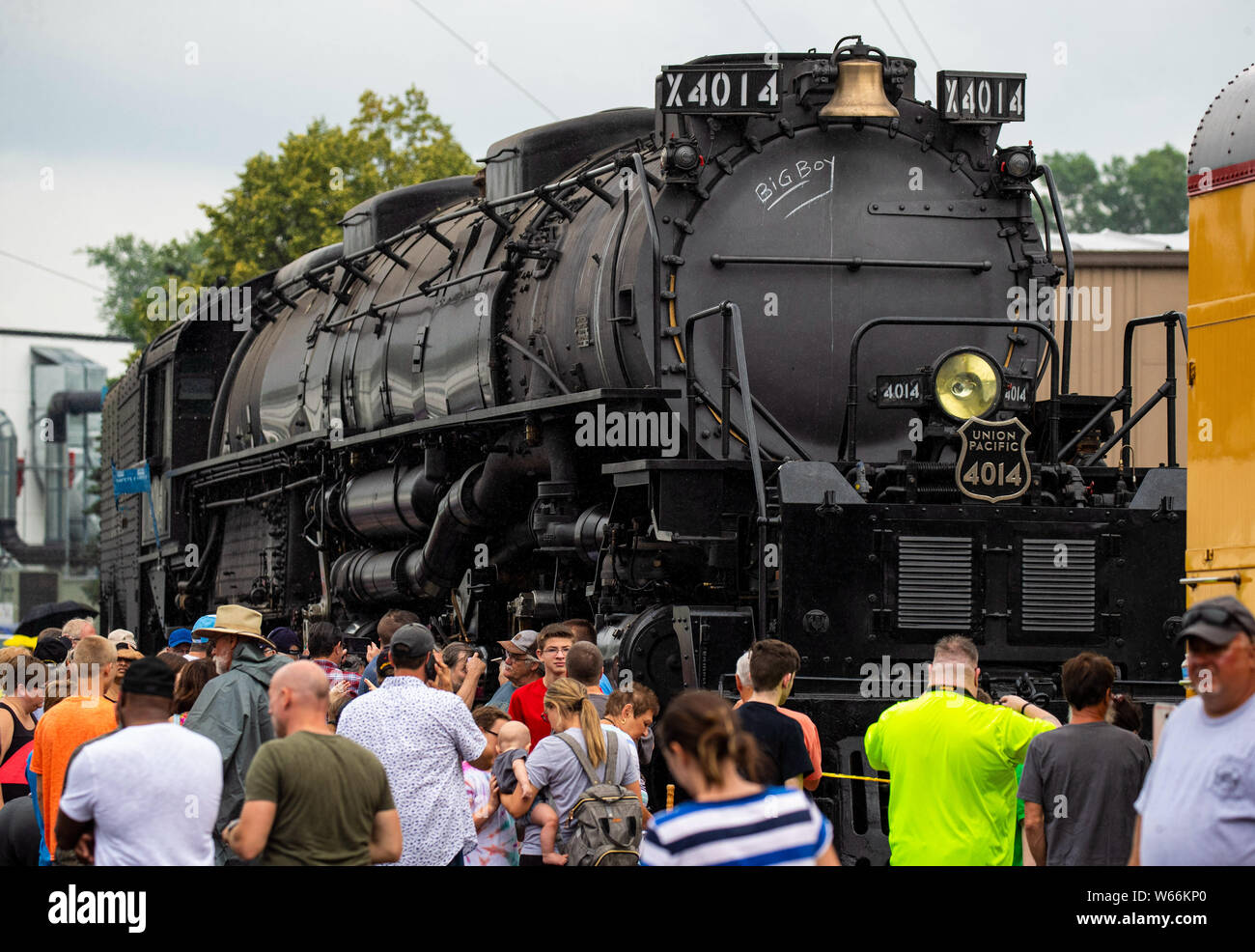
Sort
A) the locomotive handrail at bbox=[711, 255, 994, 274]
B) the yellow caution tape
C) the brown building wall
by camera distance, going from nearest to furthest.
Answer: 1. the yellow caution tape
2. the locomotive handrail at bbox=[711, 255, 994, 274]
3. the brown building wall

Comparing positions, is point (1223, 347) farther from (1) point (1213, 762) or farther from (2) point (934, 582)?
(1) point (1213, 762)

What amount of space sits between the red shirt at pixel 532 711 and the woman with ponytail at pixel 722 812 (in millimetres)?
3957

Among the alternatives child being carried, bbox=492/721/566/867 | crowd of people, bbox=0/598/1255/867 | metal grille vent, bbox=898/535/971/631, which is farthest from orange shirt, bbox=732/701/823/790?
metal grille vent, bbox=898/535/971/631

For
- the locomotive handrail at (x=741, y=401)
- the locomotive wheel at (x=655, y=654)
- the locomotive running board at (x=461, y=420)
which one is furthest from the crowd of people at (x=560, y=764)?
the locomotive running board at (x=461, y=420)

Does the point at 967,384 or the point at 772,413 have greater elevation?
the point at 967,384

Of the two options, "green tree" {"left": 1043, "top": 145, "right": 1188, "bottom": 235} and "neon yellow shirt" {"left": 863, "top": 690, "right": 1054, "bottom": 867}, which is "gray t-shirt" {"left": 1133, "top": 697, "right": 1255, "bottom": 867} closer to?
"neon yellow shirt" {"left": 863, "top": 690, "right": 1054, "bottom": 867}

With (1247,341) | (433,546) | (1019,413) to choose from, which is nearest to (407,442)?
(433,546)

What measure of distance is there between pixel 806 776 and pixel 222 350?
13471 mm

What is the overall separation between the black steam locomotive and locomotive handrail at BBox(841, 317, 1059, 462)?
0.08 feet

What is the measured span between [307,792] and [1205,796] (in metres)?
2.53

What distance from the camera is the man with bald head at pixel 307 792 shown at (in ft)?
17.0

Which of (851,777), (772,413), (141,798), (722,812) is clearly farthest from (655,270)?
(722,812)

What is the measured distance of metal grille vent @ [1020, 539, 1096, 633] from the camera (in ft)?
28.8

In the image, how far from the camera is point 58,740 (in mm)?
7141
